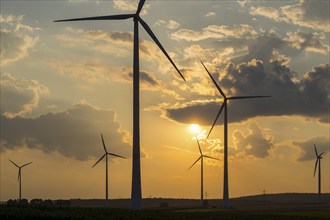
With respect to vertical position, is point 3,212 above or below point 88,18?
below

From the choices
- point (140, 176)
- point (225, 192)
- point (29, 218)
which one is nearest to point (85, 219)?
point (29, 218)

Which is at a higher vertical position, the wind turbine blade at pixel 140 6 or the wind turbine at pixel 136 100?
the wind turbine blade at pixel 140 6

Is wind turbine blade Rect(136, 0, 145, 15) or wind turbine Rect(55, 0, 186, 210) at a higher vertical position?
wind turbine blade Rect(136, 0, 145, 15)

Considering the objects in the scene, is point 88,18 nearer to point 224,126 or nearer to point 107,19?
point 107,19

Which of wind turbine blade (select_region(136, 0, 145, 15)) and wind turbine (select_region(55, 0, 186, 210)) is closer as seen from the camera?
wind turbine (select_region(55, 0, 186, 210))

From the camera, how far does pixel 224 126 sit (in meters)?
144

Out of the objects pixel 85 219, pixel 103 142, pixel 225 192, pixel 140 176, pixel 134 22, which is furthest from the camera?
pixel 103 142

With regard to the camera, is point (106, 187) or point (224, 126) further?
point (106, 187)

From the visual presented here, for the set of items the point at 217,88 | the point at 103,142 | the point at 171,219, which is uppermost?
the point at 217,88

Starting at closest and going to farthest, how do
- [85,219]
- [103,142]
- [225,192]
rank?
[85,219]
[225,192]
[103,142]

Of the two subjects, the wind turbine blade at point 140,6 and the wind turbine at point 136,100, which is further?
the wind turbine blade at point 140,6

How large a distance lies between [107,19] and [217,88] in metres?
57.1

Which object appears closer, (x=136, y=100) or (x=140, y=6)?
(x=136, y=100)

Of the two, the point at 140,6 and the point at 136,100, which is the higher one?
the point at 140,6
